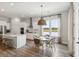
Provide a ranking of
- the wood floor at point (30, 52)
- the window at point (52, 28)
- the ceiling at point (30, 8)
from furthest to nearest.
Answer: the window at point (52, 28) → the wood floor at point (30, 52) → the ceiling at point (30, 8)

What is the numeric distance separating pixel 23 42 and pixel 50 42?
967 mm

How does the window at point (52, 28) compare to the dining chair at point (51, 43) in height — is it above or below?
above

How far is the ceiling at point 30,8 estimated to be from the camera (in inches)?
131

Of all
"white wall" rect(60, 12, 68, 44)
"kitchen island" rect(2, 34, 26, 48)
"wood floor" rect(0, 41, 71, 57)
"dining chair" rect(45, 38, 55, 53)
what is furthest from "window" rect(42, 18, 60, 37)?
"kitchen island" rect(2, 34, 26, 48)

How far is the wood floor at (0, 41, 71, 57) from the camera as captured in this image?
3502 millimetres

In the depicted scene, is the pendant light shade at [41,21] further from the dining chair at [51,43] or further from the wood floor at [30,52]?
the wood floor at [30,52]

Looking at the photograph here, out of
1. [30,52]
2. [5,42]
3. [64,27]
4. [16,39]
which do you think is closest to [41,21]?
[64,27]

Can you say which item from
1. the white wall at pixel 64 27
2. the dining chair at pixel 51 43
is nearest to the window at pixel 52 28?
the white wall at pixel 64 27

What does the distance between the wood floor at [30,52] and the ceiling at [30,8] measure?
1.05 metres

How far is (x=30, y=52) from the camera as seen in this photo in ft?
11.7

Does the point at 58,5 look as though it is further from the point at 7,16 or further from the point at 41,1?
the point at 7,16

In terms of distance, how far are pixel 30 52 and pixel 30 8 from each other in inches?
58.3

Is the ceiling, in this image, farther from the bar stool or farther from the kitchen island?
the bar stool

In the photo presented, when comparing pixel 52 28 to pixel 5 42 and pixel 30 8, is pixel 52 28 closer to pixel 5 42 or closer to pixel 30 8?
pixel 30 8
